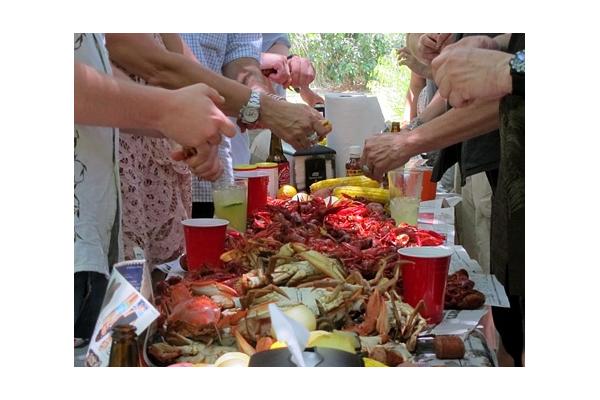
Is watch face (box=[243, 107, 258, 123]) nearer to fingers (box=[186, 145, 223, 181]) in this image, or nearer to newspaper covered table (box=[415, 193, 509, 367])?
fingers (box=[186, 145, 223, 181])

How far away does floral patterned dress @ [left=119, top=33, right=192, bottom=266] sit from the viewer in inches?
67.1

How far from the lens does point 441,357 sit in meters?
1.16

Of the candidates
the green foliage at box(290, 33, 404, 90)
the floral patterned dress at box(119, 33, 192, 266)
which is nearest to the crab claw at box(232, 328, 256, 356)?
the floral patterned dress at box(119, 33, 192, 266)

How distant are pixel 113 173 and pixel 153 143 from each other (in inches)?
21.2

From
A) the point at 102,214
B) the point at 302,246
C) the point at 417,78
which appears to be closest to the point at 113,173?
the point at 102,214

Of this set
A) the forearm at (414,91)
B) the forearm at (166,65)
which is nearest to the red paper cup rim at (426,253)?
the forearm at (166,65)

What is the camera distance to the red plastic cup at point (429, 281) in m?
1.30

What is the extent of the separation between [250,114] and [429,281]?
2.97 feet

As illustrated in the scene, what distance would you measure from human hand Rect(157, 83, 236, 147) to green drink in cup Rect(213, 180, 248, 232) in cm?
63

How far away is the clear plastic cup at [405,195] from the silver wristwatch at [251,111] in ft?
1.64

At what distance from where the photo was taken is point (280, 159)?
9.36ft

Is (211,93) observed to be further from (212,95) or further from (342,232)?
(342,232)

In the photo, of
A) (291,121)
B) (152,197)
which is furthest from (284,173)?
(152,197)

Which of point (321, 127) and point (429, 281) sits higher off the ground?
point (321, 127)
